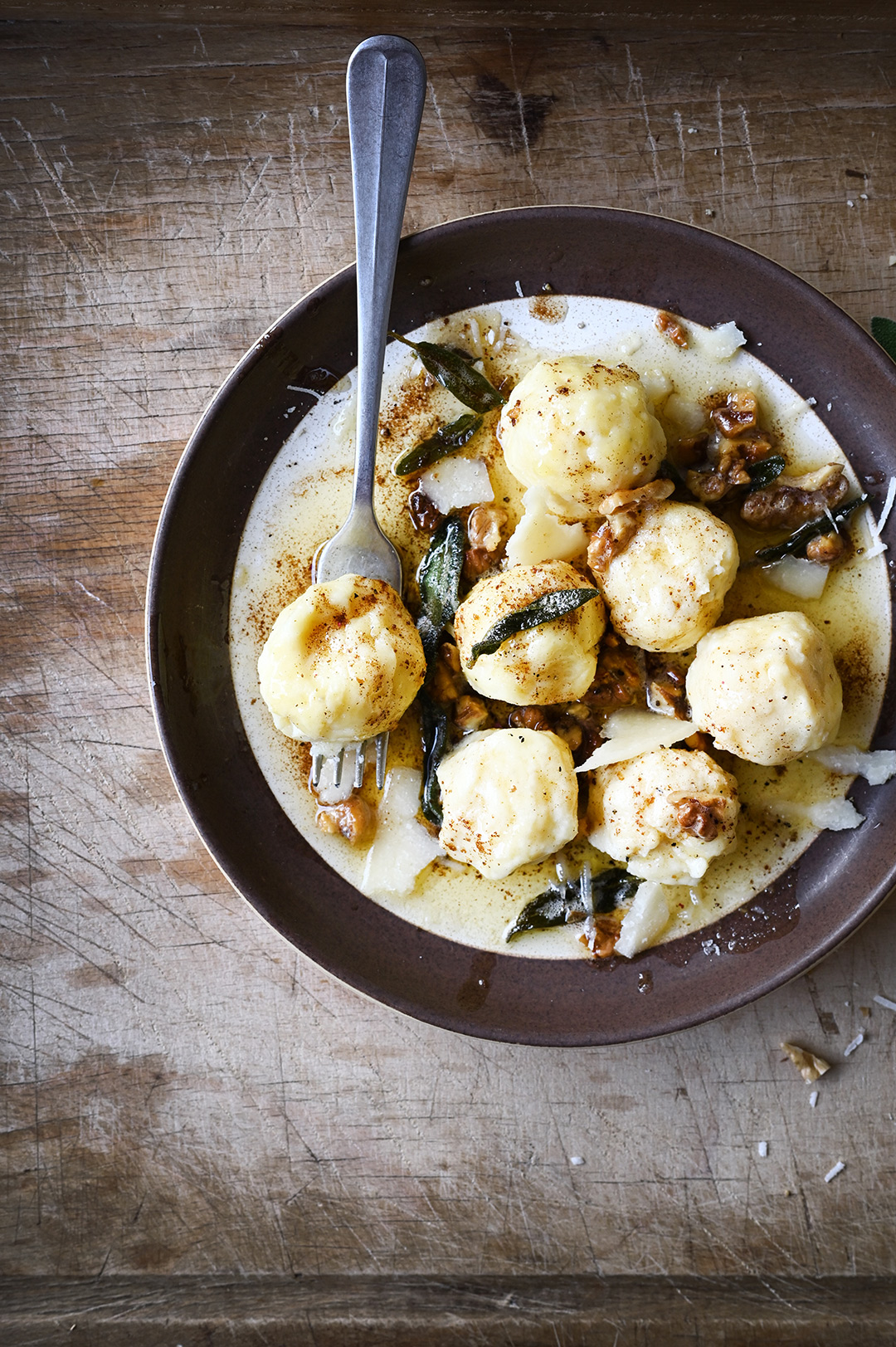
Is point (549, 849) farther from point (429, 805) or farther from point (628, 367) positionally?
point (628, 367)

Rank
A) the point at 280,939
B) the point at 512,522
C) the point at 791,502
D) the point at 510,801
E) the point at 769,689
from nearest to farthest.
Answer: the point at 769,689 < the point at 510,801 < the point at 791,502 < the point at 512,522 < the point at 280,939

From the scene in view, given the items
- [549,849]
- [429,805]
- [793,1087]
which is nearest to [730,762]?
[549,849]

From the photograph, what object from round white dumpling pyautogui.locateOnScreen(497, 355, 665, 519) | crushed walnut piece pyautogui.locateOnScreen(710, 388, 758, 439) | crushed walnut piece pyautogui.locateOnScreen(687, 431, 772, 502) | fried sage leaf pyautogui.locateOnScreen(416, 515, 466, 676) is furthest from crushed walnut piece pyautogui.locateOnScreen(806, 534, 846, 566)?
fried sage leaf pyautogui.locateOnScreen(416, 515, 466, 676)

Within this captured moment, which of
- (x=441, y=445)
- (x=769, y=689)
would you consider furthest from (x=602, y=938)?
(x=441, y=445)

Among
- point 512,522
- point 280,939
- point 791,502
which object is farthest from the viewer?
point 280,939

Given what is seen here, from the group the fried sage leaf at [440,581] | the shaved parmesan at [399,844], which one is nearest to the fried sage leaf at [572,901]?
the shaved parmesan at [399,844]

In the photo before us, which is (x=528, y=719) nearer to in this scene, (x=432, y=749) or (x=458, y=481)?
(x=432, y=749)
